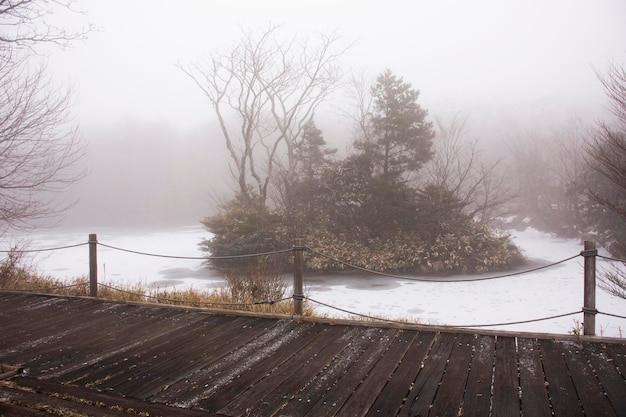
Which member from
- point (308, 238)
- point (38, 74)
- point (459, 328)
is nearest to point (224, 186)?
point (308, 238)

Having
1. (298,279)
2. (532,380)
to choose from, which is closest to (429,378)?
(532,380)

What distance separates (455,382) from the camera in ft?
11.1

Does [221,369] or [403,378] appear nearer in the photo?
[403,378]

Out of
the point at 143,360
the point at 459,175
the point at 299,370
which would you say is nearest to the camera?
the point at 299,370

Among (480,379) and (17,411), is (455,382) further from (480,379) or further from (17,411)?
(17,411)

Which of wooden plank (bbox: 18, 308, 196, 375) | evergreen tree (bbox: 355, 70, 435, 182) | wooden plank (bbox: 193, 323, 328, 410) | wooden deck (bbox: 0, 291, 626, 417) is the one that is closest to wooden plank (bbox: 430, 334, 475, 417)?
wooden deck (bbox: 0, 291, 626, 417)

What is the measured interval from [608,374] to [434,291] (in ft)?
29.9

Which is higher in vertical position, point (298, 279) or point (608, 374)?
point (298, 279)

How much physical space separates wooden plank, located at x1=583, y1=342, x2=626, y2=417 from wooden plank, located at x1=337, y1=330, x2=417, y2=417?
1572mm

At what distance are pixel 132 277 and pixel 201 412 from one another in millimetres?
12064

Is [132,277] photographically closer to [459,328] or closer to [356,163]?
[356,163]

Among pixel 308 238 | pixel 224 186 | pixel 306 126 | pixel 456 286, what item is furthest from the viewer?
pixel 224 186

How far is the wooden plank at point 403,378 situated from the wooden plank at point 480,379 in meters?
0.42

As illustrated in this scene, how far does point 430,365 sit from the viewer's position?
372cm
